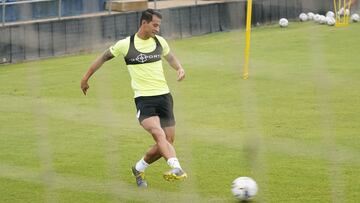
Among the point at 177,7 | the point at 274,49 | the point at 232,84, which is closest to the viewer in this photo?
the point at 232,84

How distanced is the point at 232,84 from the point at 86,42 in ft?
9.31

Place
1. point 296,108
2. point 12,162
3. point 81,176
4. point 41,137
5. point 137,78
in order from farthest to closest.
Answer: point 296,108 < point 41,137 < point 12,162 < point 81,176 < point 137,78

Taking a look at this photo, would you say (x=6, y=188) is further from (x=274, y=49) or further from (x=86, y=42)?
(x=274, y=49)

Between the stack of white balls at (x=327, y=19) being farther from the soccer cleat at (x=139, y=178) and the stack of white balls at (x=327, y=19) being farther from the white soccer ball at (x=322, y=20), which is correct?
the soccer cleat at (x=139, y=178)

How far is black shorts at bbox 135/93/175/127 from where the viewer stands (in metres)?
7.40

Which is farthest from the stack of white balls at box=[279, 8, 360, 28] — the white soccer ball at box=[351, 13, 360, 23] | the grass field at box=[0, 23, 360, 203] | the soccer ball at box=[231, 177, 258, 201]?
the soccer ball at box=[231, 177, 258, 201]

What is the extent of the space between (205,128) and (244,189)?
142 inches

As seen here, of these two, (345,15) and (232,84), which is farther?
(345,15)

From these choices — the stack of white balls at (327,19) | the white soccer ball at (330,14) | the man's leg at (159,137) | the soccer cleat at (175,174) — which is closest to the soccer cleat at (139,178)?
the man's leg at (159,137)

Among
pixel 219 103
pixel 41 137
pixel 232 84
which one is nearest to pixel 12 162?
pixel 41 137

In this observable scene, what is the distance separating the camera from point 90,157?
29.3 ft

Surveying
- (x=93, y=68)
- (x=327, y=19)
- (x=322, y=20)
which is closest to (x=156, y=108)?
(x=93, y=68)

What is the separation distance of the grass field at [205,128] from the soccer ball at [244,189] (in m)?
0.23

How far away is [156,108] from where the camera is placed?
24.5 ft
